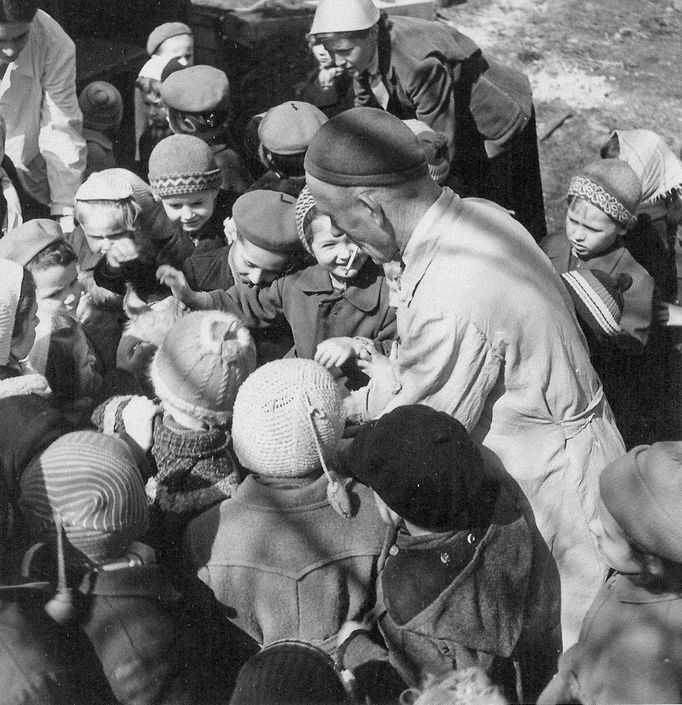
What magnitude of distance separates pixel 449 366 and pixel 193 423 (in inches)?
28.9

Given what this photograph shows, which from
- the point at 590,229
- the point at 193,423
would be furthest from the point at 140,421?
the point at 590,229

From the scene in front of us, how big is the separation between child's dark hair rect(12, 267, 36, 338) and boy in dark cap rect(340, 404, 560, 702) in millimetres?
1194

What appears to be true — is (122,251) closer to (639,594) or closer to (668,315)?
(668,315)

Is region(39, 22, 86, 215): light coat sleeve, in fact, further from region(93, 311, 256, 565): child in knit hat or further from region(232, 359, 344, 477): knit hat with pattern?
region(232, 359, 344, 477): knit hat with pattern

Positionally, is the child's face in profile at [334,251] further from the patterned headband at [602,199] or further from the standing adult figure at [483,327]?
the patterned headband at [602,199]

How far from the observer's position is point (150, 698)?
1900 millimetres

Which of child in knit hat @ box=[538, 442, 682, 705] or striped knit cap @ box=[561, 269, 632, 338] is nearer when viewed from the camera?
child in knit hat @ box=[538, 442, 682, 705]

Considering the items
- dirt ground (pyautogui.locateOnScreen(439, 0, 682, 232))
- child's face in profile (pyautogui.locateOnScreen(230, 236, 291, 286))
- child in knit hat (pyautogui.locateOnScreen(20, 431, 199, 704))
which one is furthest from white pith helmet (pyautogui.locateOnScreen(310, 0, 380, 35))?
child in knit hat (pyautogui.locateOnScreen(20, 431, 199, 704))

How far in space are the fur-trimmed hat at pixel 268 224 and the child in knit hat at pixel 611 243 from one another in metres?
1.18

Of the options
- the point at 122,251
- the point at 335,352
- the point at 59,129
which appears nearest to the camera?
the point at 335,352

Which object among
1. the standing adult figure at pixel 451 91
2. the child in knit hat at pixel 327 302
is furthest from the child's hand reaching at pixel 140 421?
the standing adult figure at pixel 451 91

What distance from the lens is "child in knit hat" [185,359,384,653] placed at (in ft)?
6.92

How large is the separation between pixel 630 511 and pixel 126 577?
116 cm

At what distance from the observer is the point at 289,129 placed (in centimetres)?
399
